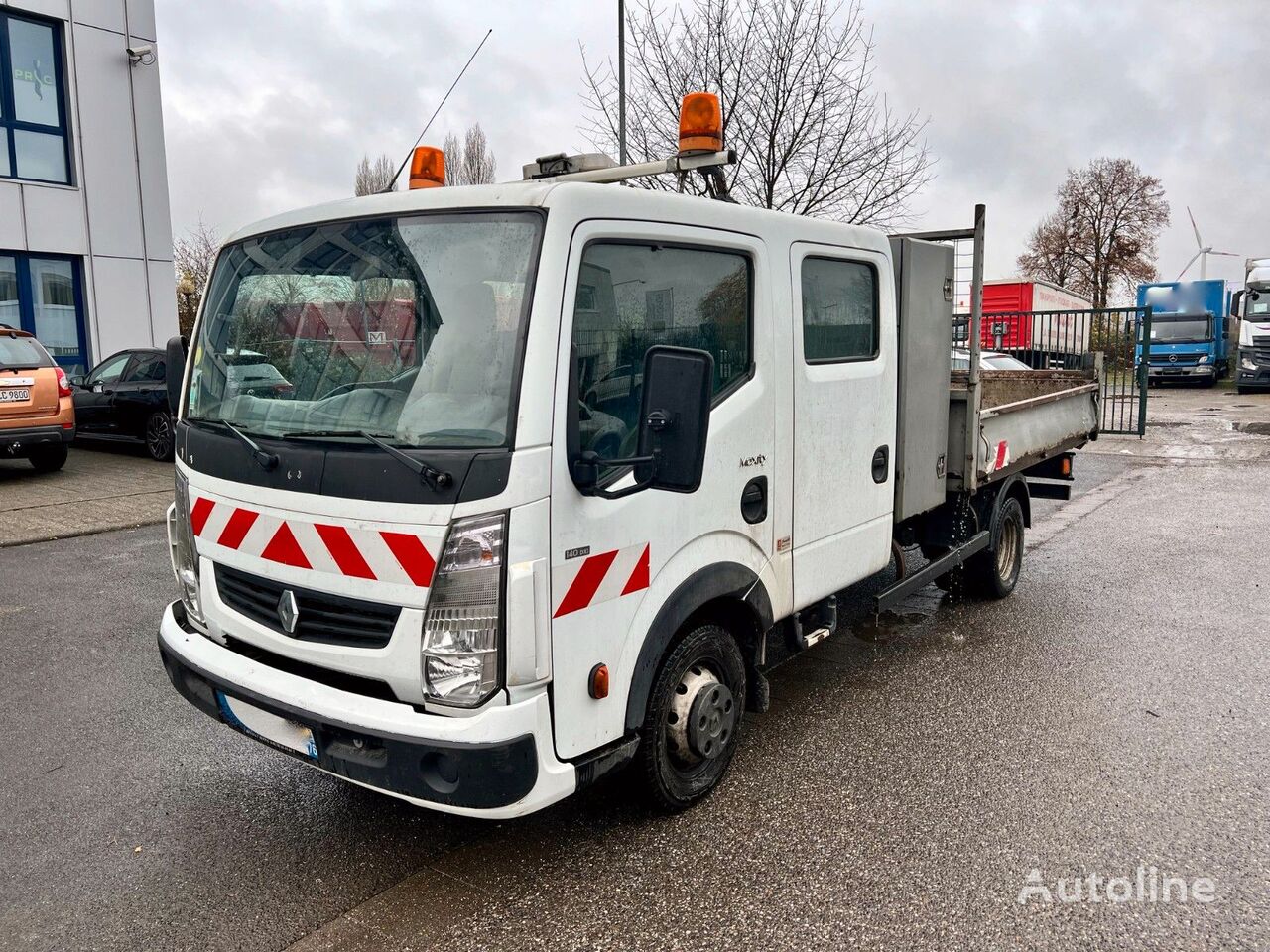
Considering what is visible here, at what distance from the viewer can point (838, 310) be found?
13.3 ft

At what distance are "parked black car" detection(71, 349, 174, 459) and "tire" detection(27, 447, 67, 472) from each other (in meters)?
1.22

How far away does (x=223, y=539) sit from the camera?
3.24 m

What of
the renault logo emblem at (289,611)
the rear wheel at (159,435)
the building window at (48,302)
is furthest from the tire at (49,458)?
the renault logo emblem at (289,611)

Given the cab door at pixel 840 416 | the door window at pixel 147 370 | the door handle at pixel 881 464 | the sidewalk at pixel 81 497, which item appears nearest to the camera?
the cab door at pixel 840 416

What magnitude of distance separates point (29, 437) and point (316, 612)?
30.7 feet

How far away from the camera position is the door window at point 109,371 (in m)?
13.3

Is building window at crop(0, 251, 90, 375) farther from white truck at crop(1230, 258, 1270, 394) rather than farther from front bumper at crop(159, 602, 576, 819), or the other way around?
white truck at crop(1230, 258, 1270, 394)

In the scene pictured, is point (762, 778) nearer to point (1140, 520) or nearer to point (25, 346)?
point (1140, 520)

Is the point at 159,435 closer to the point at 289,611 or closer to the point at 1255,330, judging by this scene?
the point at 289,611

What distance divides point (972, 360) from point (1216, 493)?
23.9 feet

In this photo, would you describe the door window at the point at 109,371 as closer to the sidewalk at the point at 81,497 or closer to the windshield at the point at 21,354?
the sidewalk at the point at 81,497

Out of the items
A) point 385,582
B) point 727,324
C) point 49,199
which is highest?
point 49,199

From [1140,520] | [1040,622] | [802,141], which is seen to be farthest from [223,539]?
[802,141]

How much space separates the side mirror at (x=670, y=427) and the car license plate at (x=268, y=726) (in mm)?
1162
